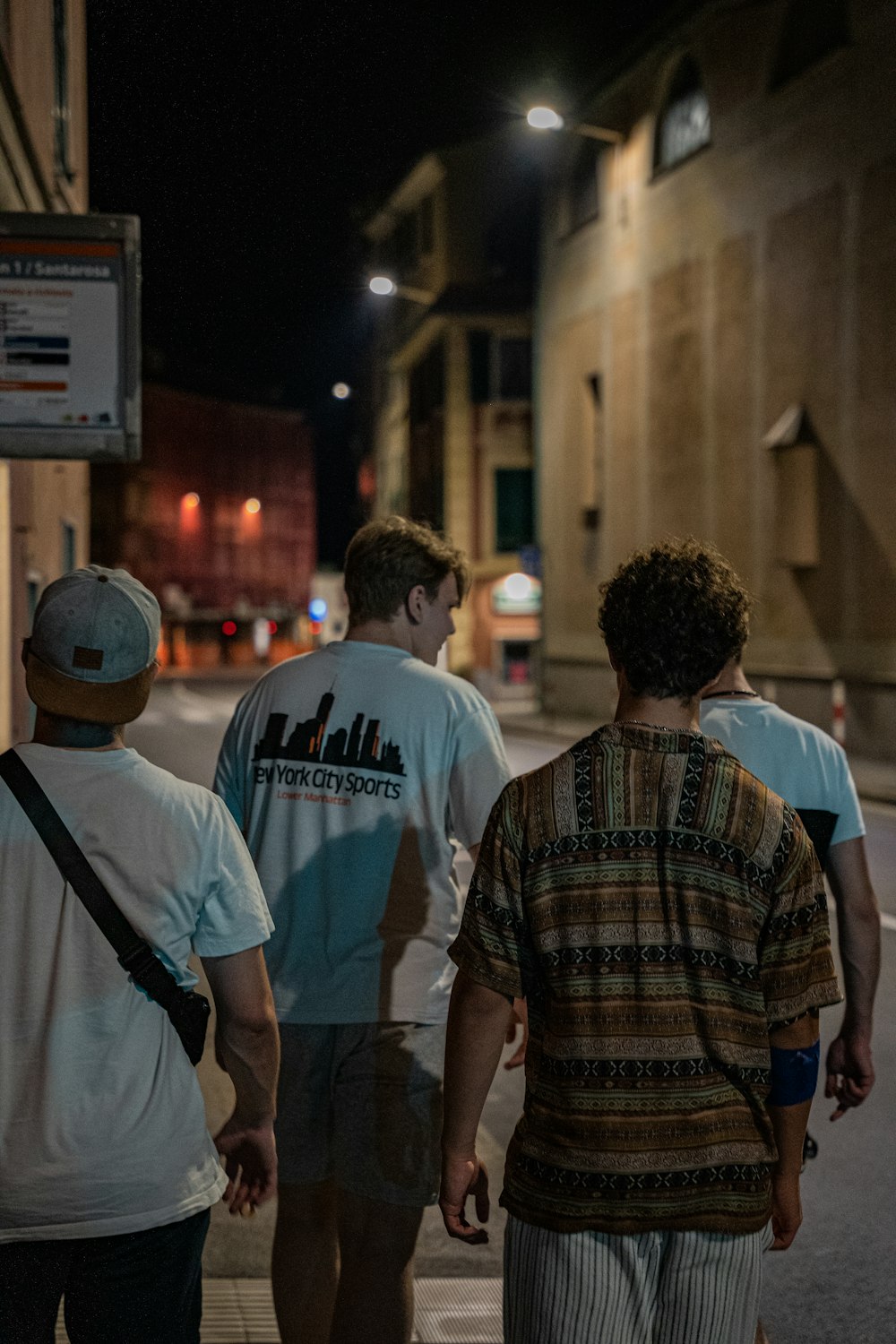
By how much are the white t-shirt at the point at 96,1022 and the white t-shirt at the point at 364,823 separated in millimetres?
874

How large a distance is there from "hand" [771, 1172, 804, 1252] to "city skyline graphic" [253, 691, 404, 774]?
1.32 meters

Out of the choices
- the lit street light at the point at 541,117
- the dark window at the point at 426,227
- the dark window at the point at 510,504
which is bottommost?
→ the dark window at the point at 510,504

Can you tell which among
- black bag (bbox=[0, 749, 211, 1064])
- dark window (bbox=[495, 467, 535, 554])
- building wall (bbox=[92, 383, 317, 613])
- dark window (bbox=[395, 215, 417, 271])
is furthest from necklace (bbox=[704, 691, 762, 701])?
building wall (bbox=[92, 383, 317, 613])

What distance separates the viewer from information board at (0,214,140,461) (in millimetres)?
6344

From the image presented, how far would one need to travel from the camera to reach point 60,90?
15516mm

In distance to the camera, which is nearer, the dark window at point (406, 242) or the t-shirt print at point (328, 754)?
the t-shirt print at point (328, 754)

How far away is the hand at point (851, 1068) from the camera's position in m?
3.32

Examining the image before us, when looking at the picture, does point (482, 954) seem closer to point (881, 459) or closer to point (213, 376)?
point (881, 459)

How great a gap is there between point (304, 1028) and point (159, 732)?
82.4 feet

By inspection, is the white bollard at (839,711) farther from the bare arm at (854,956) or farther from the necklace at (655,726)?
the necklace at (655,726)

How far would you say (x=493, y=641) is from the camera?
39.7m

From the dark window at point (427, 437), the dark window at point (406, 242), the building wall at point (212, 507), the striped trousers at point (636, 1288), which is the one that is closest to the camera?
the striped trousers at point (636, 1288)

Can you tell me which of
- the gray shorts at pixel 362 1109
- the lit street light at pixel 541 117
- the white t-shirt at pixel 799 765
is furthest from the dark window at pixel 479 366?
the gray shorts at pixel 362 1109

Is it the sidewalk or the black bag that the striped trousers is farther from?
the sidewalk
